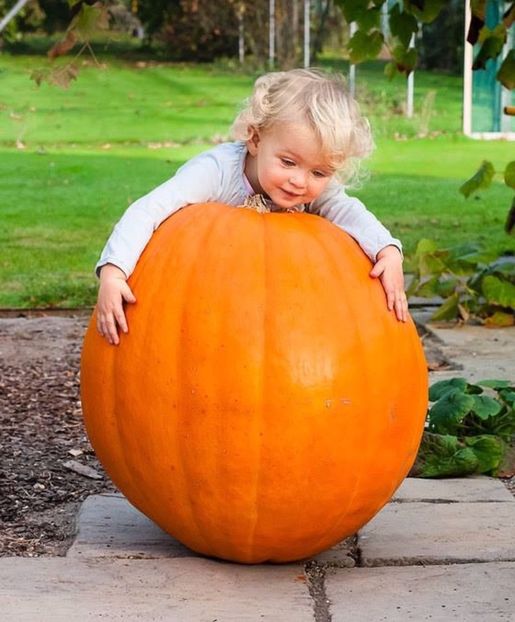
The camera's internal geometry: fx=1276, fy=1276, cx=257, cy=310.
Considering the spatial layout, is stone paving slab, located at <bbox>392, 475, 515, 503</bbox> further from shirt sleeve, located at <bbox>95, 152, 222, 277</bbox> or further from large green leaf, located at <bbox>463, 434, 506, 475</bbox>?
shirt sleeve, located at <bbox>95, 152, 222, 277</bbox>

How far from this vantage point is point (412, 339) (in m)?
2.98

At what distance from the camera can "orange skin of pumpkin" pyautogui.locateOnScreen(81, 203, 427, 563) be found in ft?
8.98

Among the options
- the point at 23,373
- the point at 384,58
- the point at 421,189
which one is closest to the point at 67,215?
the point at 421,189

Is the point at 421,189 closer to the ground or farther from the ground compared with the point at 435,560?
closer to the ground

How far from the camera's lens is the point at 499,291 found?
5.90 m

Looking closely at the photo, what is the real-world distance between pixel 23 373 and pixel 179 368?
2.46 meters

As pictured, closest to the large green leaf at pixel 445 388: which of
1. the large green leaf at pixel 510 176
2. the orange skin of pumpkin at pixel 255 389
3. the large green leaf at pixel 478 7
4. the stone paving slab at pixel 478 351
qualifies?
the stone paving slab at pixel 478 351

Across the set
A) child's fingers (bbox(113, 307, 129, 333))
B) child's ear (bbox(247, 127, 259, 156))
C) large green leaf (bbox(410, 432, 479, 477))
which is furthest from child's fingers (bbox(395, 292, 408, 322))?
large green leaf (bbox(410, 432, 479, 477))

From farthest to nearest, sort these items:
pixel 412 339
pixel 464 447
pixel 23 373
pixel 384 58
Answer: pixel 384 58, pixel 23 373, pixel 464 447, pixel 412 339

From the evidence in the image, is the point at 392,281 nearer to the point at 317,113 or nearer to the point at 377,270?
the point at 377,270

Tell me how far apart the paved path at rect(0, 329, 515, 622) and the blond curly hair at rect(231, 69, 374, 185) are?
Result: 0.94m

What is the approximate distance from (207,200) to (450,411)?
3.80 ft

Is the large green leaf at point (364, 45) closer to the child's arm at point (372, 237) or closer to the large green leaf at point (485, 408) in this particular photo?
the large green leaf at point (485, 408)

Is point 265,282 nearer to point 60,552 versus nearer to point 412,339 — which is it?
point 412,339
